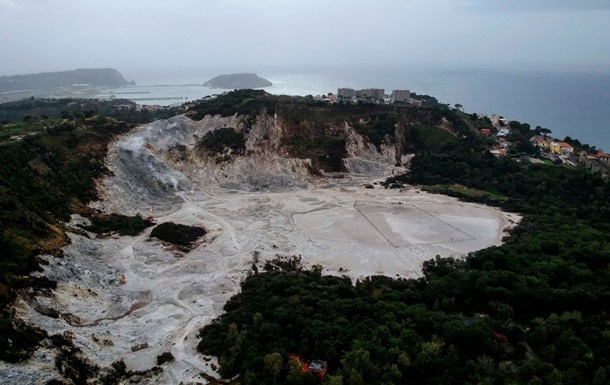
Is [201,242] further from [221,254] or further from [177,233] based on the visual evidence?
[221,254]

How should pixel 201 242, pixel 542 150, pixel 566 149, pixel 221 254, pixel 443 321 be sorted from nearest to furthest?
pixel 443 321 → pixel 221 254 → pixel 201 242 → pixel 566 149 → pixel 542 150

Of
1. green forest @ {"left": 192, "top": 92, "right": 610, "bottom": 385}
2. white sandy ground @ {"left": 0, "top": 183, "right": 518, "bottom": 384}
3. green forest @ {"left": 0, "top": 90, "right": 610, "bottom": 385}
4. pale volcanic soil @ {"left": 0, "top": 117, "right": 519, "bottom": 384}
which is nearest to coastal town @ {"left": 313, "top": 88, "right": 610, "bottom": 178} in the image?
green forest @ {"left": 0, "top": 90, "right": 610, "bottom": 385}

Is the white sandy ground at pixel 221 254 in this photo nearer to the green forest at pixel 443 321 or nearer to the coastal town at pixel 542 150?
the green forest at pixel 443 321

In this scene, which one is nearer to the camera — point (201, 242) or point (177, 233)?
point (201, 242)

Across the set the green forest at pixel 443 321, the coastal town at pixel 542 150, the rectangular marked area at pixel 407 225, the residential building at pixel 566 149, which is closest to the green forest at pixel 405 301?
the green forest at pixel 443 321

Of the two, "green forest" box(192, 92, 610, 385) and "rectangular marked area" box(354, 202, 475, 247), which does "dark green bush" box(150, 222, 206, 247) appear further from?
"rectangular marked area" box(354, 202, 475, 247)

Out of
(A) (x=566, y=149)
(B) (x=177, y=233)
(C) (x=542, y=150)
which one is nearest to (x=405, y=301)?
(B) (x=177, y=233)
